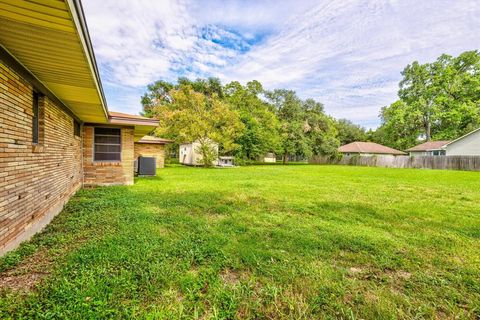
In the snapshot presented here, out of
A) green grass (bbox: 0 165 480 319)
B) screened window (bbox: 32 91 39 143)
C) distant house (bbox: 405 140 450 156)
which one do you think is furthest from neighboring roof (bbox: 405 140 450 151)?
screened window (bbox: 32 91 39 143)

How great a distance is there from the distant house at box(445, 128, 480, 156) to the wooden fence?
16.2 feet

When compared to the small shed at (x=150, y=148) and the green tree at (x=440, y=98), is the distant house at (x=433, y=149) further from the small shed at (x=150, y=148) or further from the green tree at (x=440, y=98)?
the small shed at (x=150, y=148)

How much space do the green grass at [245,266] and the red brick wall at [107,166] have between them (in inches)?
139

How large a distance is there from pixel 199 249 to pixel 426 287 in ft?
8.09

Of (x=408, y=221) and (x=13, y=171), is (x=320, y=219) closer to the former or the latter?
(x=408, y=221)

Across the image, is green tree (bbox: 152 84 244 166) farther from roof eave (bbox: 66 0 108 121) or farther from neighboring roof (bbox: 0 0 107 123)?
roof eave (bbox: 66 0 108 121)

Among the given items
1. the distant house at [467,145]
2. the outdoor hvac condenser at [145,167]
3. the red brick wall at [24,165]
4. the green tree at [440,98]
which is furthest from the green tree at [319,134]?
the red brick wall at [24,165]

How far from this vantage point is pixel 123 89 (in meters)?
24.4

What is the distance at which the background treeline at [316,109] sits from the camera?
78.6 ft

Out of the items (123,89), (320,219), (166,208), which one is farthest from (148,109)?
(320,219)

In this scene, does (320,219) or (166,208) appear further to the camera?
(166,208)

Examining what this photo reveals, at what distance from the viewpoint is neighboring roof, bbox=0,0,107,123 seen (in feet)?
5.46

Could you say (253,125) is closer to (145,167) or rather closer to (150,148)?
(150,148)

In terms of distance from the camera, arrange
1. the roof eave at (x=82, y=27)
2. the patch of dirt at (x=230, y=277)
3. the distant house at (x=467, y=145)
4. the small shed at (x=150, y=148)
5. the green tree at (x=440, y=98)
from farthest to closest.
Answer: the green tree at (x=440, y=98), the distant house at (x=467, y=145), the small shed at (x=150, y=148), the patch of dirt at (x=230, y=277), the roof eave at (x=82, y=27)
